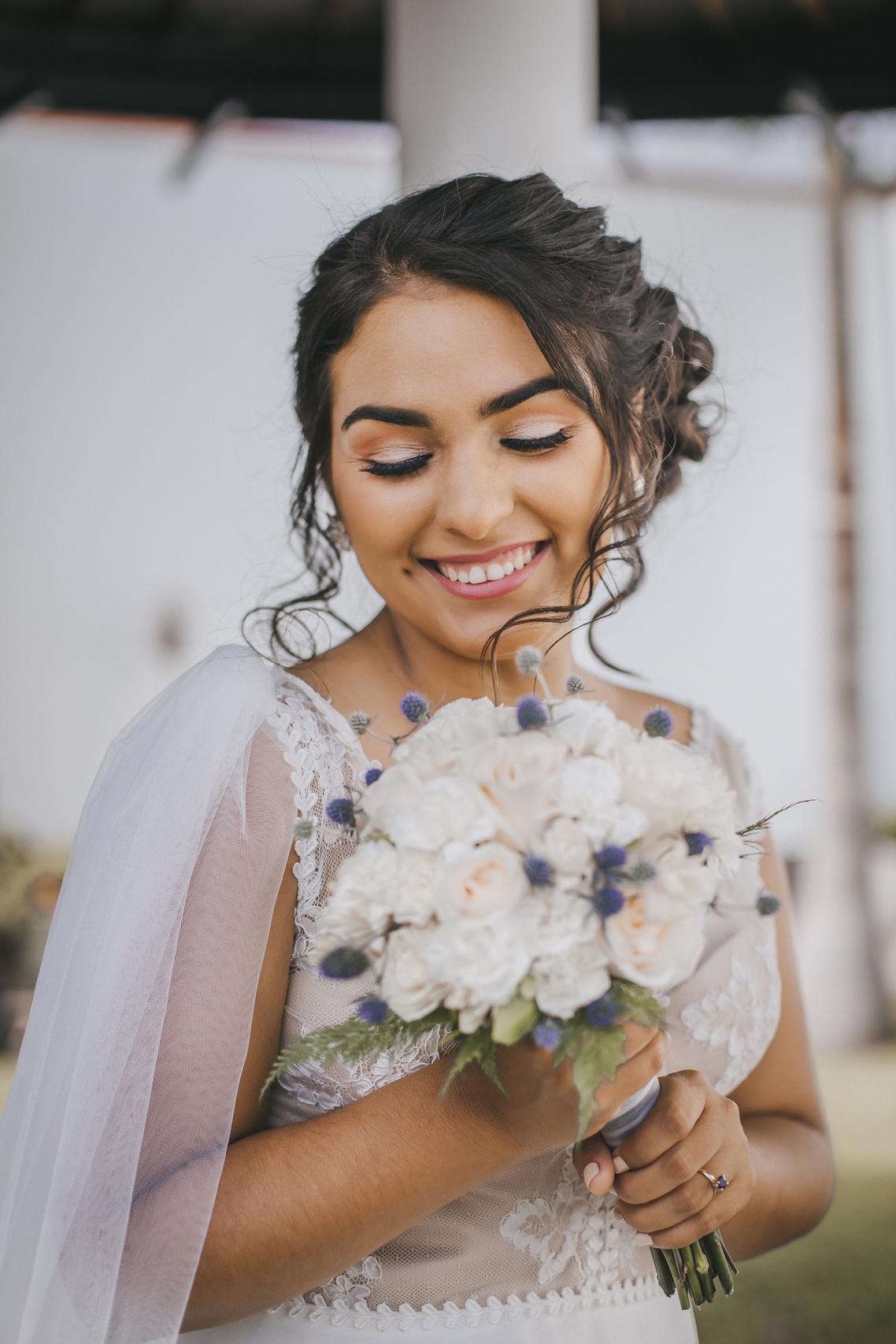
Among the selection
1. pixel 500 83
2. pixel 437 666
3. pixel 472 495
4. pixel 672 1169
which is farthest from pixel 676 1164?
pixel 500 83

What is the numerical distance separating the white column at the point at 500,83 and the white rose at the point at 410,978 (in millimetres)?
2898

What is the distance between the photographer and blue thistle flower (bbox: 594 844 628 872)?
1.24m

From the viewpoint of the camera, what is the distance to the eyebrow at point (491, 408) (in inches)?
71.0

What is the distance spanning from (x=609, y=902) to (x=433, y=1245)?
835mm

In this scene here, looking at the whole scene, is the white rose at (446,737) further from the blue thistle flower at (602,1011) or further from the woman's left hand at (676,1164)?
the woman's left hand at (676,1164)

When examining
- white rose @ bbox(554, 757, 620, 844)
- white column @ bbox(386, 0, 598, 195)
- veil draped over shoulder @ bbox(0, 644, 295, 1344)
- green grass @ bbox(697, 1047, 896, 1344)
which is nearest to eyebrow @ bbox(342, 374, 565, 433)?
veil draped over shoulder @ bbox(0, 644, 295, 1344)

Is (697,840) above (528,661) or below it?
below

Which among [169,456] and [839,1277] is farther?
[169,456]

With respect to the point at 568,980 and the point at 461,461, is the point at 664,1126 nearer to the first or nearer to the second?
the point at 568,980

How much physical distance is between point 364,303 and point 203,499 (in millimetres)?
7255

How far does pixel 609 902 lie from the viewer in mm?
1226

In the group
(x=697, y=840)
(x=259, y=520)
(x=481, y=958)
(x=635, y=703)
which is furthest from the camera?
(x=259, y=520)

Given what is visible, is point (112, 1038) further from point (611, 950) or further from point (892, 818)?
point (892, 818)

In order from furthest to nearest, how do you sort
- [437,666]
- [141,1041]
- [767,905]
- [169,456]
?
[169,456] < [437,666] < [141,1041] < [767,905]
